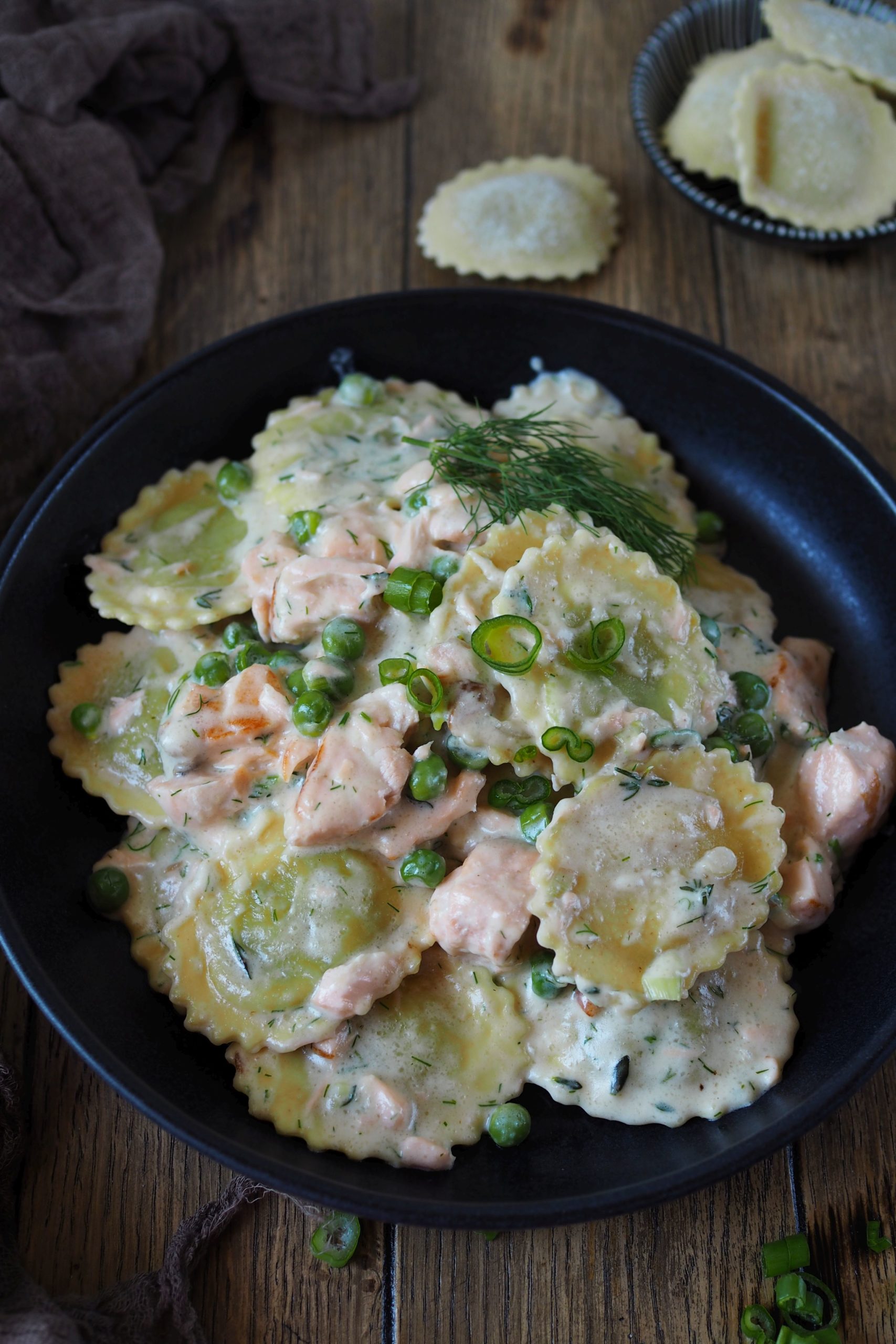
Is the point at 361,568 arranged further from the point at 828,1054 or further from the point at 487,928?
the point at 828,1054

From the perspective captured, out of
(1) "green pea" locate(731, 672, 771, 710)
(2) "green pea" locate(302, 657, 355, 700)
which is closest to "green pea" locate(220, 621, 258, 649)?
(2) "green pea" locate(302, 657, 355, 700)

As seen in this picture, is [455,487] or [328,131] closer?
[455,487]

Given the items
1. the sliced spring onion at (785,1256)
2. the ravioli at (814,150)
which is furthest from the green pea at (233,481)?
the sliced spring onion at (785,1256)

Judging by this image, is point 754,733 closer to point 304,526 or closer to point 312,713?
point 312,713

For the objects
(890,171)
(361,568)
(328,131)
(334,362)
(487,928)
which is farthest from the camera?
(328,131)

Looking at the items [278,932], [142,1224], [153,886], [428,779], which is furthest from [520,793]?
[142,1224]

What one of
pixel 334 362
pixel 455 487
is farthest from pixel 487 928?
pixel 334 362

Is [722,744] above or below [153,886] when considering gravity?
above
